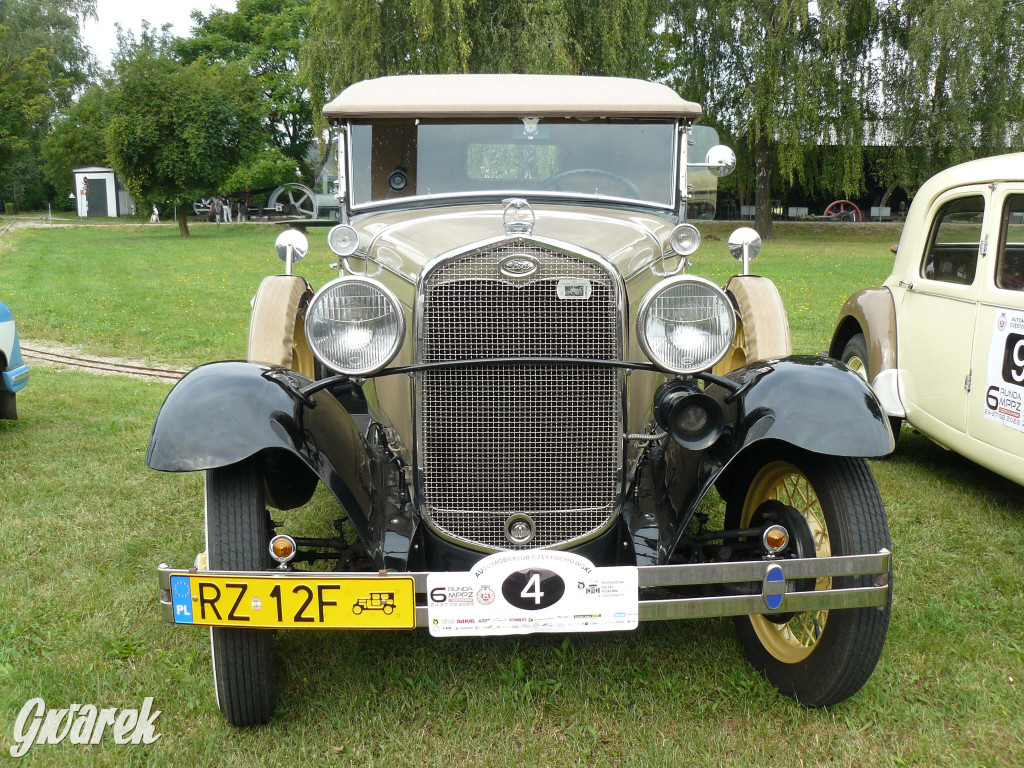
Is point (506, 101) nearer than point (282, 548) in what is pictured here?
No

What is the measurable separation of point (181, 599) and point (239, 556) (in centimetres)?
20

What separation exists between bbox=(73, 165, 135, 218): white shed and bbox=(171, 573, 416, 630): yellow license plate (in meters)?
50.0

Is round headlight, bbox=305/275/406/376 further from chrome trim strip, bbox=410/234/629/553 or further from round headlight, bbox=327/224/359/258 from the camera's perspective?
round headlight, bbox=327/224/359/258

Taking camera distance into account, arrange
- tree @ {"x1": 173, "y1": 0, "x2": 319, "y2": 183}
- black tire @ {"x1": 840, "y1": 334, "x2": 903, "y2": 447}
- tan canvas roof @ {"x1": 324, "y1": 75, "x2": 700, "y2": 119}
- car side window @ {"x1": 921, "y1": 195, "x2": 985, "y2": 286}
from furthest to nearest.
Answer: tree @ {"x1": 173, "y1": 0, "x2": 319, "y2": 183}
black tire @ {"x1": 840, "y1": 334, "x2": 903, "y2": 447}
car side window @ {"x1": 921, "y1": 195, "x2": 985, "y2": 286}
tan canvas roof @ {"x1": 324, "y1": 75, "x2": 700, "y2": 119}

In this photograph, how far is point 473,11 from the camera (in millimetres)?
16547

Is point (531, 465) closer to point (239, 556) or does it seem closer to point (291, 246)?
point (239, 556)

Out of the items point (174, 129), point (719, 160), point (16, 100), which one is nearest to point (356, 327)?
point (719, 160)

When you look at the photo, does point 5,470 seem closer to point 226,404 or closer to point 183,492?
point 183,492

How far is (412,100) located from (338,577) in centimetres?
230

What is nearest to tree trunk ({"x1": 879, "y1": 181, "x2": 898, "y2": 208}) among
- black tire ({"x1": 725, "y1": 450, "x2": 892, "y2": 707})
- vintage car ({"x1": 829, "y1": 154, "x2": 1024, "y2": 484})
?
vintage car ({"x1": 829, "y1": 154, "x2": 1024, "y2": 484})

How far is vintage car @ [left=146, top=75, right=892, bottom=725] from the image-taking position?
8.02ft

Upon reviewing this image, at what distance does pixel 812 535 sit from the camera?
9.00ft

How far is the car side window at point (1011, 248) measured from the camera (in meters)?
4.32

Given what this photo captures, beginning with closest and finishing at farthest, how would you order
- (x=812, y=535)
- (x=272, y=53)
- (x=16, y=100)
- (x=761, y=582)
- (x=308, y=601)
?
(x=308, y=601) < (x=761, y=582) < (x=812, y=535) < (x=16, y=100) < (x=272, y=53)
